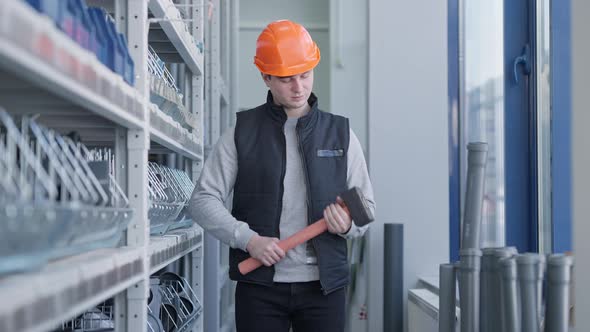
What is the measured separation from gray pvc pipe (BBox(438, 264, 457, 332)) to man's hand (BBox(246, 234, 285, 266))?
2.39 ft

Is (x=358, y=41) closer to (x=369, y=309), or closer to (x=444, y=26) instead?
(x=444, y=26)

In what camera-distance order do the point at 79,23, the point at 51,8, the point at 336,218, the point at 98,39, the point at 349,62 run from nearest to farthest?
the point at 51,8 → the point at 79,23 → the point at 98,39 → the point at 336,218 → the point at 349,62

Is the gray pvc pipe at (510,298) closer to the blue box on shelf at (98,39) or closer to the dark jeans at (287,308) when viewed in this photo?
the dark jeans at (287,308)

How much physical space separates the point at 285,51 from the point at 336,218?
2.00 ft

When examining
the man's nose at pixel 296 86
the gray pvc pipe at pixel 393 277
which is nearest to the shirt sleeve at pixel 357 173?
the man's nose at pixel 296 86

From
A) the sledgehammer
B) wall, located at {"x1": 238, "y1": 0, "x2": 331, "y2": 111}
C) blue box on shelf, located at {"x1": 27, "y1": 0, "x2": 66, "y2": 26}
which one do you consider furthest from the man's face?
wall, located at {"x1": 238, "y1": 0, "x2": 331, "y2": 111}

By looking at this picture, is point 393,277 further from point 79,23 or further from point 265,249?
point 79,23

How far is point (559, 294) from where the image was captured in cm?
191

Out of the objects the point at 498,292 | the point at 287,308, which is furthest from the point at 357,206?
the point at 498,292

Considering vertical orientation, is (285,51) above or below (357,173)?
above

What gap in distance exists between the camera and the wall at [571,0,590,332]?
70.5 inches

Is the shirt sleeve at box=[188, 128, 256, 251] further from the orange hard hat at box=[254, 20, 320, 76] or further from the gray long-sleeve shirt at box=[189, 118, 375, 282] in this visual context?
the orange hard hat at box=[254, 20, 320, 76]

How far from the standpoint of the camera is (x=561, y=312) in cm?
190

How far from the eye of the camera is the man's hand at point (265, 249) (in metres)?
Result: 2.24
